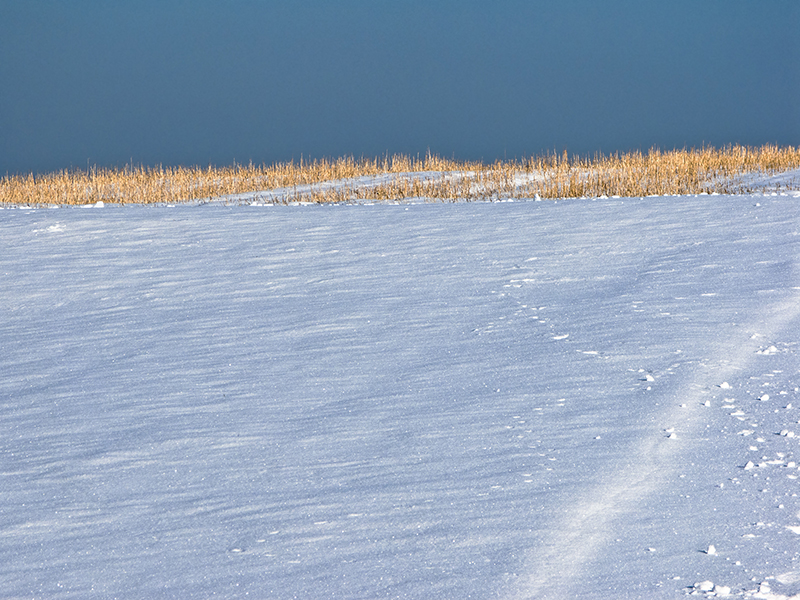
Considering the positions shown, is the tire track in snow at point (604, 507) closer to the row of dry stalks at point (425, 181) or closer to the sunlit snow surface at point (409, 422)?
the sunlit snow surface at point (409, 422)

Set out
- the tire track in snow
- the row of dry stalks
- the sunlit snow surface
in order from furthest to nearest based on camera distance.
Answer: the row of dry stalks → the sunlit snow surface → the tire track in snow

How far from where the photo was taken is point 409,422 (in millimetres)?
3650

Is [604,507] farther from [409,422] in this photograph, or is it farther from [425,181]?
[425,181]

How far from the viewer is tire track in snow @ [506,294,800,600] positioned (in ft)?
7.88

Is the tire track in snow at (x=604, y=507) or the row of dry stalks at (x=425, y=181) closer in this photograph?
the tire track in snow at (x=604, y=507)

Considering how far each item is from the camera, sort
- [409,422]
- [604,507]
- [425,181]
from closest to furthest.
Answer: [604,507], [409,422], [425,181]

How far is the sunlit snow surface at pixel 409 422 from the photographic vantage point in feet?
8.32

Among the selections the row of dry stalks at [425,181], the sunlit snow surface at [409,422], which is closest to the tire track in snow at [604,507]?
the sunlit snow surface at [409,422]

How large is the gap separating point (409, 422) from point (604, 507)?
108cm

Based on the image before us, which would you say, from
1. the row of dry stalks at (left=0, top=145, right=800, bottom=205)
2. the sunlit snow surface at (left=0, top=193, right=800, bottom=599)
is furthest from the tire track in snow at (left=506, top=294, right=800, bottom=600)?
the row of dry stalks at (left=0, top=145, right=800, bottom=205)

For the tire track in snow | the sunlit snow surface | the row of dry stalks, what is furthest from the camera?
the row of dry stalks

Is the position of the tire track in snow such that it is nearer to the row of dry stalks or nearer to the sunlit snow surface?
the sunlit snow surface

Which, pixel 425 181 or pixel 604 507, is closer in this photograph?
pixel 604 507

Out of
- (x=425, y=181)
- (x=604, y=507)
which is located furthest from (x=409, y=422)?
(x=425, y=181)
